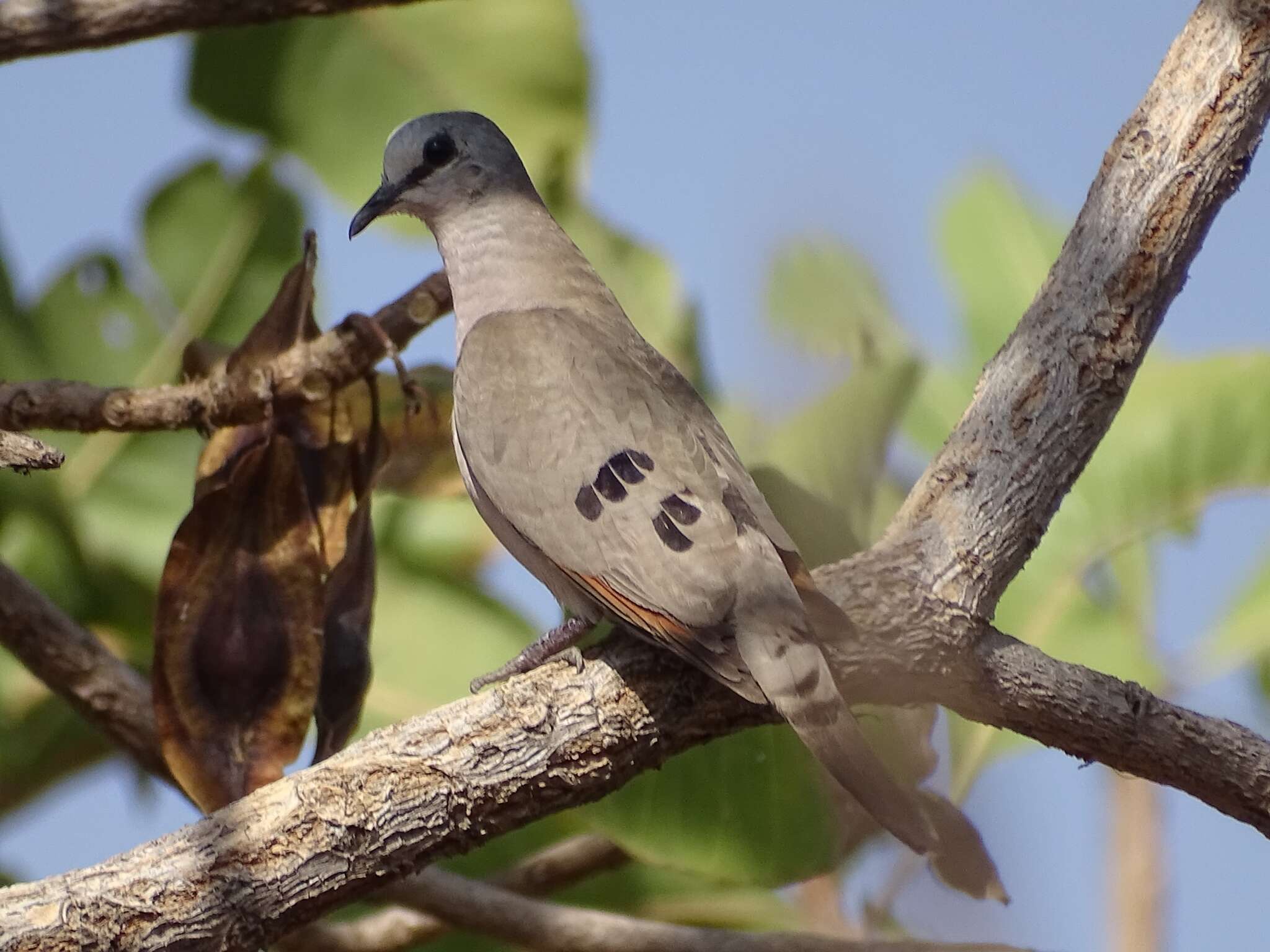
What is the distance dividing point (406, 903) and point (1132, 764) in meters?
1.71

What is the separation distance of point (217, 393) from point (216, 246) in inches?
74.9

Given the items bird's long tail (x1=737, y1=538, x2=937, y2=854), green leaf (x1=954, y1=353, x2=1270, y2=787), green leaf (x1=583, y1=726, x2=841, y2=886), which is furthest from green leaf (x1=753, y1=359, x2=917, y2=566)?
bird's long tail (x1=737, y1=538, x2=937, y2=854)

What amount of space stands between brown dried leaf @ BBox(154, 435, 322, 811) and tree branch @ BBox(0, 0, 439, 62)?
102 cm

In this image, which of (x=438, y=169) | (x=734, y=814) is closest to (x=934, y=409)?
(x=734, y=814)

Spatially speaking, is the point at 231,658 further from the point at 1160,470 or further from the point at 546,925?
the point at 1160,470

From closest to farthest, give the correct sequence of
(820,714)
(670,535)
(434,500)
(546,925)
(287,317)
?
(820,714)
(670,535)
(287,317)
(546,925)
(434,500)

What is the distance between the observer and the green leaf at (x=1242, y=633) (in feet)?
16.3

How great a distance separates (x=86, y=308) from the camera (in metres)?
5.04

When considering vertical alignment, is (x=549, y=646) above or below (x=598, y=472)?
below

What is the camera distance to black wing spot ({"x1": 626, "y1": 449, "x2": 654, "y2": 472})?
2863 millimetres

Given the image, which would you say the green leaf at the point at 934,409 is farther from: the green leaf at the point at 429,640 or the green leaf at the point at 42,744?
the green leaf at the point at 42,744

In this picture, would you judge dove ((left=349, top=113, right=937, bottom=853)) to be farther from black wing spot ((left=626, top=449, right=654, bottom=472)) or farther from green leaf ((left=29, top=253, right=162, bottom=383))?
green leaf ((left=29, top=253, right=162, bottom=383))

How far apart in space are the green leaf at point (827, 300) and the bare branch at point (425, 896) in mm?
1379

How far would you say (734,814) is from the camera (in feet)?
11.8
